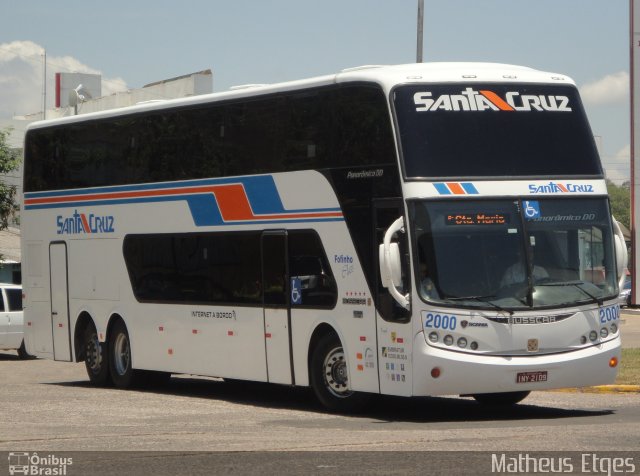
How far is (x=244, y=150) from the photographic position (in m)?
18.4

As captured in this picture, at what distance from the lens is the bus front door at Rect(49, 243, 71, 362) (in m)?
23.0

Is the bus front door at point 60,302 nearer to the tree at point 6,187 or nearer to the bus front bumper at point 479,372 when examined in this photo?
the bus front bumper at point 479,372

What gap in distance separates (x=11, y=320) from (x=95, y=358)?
1065 cm

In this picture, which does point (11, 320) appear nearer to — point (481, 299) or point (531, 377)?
point (481, 299)

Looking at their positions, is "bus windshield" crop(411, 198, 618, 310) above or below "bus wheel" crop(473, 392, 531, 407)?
above

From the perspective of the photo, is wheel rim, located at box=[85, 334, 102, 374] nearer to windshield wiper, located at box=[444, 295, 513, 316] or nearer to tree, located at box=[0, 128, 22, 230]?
windshield wiper, located at box=[444, 295, 513, 316]

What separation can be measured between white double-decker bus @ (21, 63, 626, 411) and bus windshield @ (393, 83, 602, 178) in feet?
0.07

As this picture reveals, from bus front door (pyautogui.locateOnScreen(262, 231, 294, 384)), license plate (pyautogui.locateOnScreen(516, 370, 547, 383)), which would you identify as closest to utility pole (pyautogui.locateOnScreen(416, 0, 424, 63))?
bus front door (pyautogui.locateOnScreen(262, 231, 294, 384))

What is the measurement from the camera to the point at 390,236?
1513 cm

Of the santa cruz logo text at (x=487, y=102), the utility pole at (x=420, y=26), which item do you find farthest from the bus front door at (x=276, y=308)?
the utility pole at (x=420, y=26)

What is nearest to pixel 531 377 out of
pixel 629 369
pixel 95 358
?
pixel 629 369

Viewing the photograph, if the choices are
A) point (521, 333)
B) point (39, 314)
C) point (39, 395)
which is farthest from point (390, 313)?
point (39, 314)
